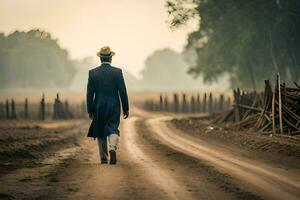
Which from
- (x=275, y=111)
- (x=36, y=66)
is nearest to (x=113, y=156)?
(x=275, y=111)

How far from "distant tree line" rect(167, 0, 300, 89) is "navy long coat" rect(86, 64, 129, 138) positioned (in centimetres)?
3518

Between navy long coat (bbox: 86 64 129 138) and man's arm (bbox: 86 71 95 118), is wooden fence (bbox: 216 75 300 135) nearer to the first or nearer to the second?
navy long coat (bbox: 86 64 129 138)

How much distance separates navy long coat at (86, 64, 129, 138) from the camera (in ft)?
35.0

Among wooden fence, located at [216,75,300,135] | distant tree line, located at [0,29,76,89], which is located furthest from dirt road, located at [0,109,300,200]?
distant tree line, located at [0,29,76,89]

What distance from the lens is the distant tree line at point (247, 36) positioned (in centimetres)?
4509

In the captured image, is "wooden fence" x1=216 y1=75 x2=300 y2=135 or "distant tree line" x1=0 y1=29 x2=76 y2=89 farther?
"distant tree line" x1=0 y1=29 x2=76 y2=89

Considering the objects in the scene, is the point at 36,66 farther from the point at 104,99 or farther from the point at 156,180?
the point at 156,180

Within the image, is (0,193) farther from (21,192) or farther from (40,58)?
(40,58)

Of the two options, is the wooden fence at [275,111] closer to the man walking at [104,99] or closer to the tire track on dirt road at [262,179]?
the tire track on dirt road at [262,179]

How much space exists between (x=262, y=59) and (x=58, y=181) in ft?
144

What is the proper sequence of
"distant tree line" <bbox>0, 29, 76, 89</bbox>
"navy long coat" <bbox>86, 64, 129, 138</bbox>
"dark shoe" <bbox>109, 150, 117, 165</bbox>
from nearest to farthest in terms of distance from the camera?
"dark shoe" <bbox>109, 150, 117, 165</bbox>, "navy long coat" <bbox>86, 64, 129, 138</bbox>, "distant tree line" <bbox>0, 29, 76, 89</bbox>

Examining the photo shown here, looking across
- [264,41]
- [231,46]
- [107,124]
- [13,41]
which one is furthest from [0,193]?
[13,41]

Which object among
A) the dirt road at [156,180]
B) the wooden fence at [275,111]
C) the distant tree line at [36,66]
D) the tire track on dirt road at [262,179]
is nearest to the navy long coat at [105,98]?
the dirt road at [156,180]

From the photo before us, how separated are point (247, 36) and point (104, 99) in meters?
38.2
